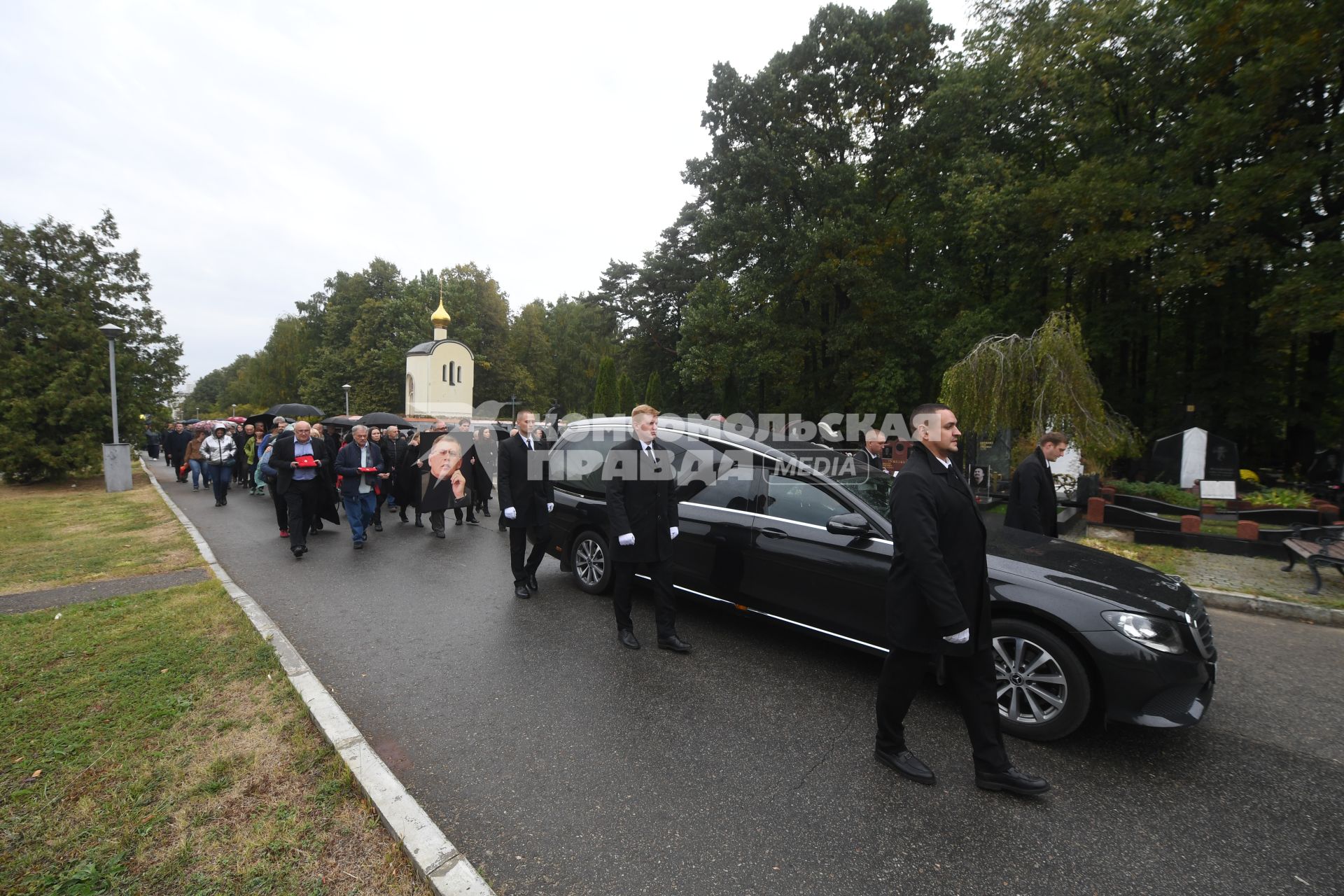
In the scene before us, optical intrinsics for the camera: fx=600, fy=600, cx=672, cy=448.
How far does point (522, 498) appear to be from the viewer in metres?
6.16

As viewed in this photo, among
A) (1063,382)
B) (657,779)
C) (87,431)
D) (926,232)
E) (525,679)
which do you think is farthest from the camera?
(926,232)

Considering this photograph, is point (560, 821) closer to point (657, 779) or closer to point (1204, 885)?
point (657, 779)

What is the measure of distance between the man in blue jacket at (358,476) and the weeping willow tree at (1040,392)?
454 inches

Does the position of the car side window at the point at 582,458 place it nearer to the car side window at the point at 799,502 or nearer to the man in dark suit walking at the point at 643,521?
the man in dark suit walking at the point at 643,521

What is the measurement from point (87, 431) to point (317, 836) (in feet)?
74.5

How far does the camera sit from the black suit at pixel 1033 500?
5348 millimetres

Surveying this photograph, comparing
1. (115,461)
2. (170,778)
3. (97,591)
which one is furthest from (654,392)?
(170,778)

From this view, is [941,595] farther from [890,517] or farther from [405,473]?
[405,473]

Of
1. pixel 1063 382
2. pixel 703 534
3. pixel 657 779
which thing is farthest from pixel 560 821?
pixel 1063 382

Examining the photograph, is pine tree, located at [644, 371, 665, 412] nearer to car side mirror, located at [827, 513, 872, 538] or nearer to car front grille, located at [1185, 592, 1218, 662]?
car side mirror, located at [827, 513, 872, 538]

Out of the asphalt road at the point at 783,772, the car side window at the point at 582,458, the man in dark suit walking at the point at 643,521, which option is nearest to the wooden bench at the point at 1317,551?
the asphalt road at the point at 783,772

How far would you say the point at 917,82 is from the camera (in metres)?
23.1

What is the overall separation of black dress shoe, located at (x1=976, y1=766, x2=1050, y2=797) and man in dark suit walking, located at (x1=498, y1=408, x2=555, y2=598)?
14.5 feet

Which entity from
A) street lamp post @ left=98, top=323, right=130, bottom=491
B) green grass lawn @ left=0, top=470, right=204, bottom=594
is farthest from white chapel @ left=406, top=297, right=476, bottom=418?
green grass lawn @ left=0, top=470, right=204, bottom=594
